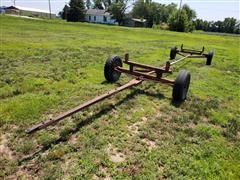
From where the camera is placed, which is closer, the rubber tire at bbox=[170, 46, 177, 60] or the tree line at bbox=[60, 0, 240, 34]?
the rubber tire at bbox=[170, 46, 177, 60]

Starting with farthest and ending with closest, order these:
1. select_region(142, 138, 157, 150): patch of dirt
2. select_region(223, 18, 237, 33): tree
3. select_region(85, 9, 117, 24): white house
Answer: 1. select_region(223, 18, 237, 33): tree
2. select_region(85, 9, 117, 24): white house
3. select_region(142, 138, 157, 150): patch of dirt

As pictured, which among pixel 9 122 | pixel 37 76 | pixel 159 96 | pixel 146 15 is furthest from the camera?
pixel 146 15

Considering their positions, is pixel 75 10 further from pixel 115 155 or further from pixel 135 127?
pixel 115 155

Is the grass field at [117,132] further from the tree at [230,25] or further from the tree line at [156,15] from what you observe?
the tree at [230,25]

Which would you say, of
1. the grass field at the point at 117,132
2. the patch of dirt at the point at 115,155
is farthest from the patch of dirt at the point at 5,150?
the patch of dirt at the point at 115,155

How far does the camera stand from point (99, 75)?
7781 mm

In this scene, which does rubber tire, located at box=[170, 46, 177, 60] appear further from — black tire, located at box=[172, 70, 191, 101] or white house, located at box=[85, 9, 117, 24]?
white house, located at box=[85, 9, 117, 24]

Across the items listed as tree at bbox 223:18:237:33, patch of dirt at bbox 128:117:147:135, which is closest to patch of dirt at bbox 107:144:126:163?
patch of dirt at bbox 128:117:147:135

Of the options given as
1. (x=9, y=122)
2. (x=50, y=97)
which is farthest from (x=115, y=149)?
(x=50, y=97)

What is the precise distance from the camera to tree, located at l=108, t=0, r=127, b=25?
6756 cm

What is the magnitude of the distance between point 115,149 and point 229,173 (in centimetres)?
174

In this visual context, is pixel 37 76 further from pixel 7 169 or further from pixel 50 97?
pixel 7 169

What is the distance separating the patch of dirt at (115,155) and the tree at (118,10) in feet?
224

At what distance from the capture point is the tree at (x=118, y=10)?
67.6m
